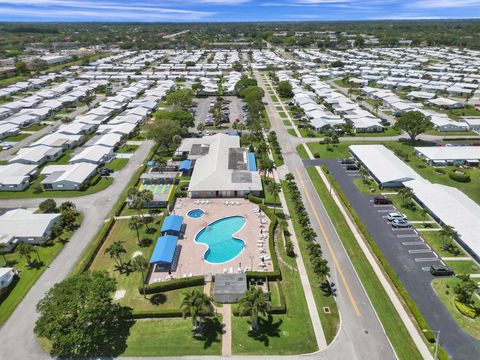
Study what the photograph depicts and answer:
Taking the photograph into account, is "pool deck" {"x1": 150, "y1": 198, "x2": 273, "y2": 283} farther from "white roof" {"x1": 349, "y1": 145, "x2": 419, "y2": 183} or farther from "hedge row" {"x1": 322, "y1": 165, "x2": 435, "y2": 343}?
"white roof" {"x1": 349, "y1": 145, "x2": 419, "y2": 183}

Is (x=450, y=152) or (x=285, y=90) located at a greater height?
(x=285, y=90)

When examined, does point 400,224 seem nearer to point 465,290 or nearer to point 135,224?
point 465,290

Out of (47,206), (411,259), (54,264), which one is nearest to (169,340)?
(54,264)

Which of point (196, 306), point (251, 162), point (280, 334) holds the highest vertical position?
point (196, 306)

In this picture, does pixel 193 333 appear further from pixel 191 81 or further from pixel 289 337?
pixel 191 81

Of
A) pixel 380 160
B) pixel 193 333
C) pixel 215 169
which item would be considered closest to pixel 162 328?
pixel 193 333

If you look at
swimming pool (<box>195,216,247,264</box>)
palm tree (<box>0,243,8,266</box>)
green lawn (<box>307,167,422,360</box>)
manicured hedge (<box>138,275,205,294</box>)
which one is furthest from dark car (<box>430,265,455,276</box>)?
palm tree (<box>0,243,8,266</box>)
